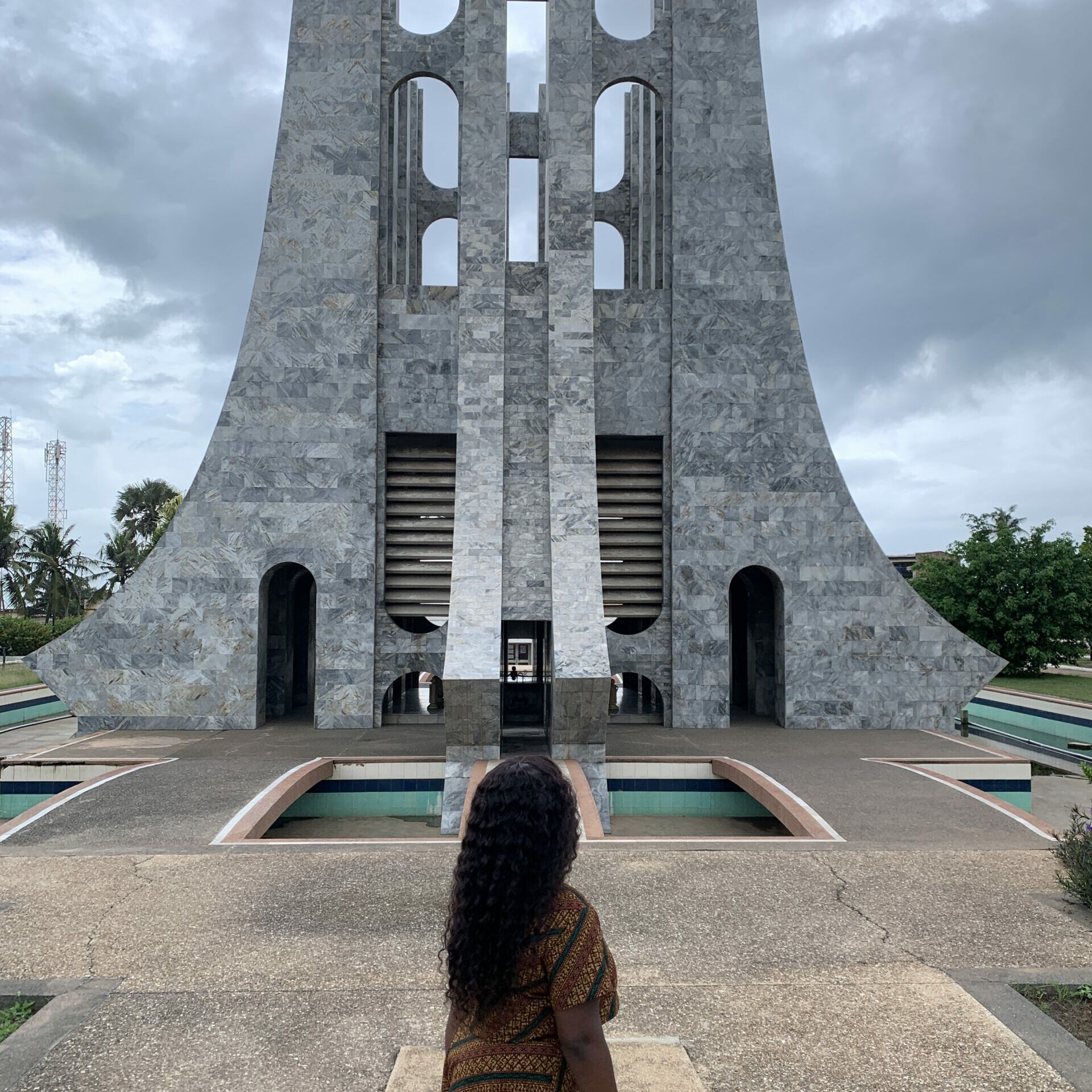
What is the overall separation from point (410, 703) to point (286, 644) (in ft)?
10.5

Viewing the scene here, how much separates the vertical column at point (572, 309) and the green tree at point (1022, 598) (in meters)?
20.2

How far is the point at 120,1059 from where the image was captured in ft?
13.6

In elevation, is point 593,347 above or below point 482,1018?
above

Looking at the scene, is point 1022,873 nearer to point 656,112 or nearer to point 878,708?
point 878,708

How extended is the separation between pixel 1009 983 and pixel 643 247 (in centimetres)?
1854

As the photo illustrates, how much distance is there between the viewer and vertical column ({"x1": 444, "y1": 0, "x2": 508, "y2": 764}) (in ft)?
45.9

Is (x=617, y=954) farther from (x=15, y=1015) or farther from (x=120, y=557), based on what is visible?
(x=120, y=557)

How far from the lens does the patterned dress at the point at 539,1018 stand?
2.17 meters

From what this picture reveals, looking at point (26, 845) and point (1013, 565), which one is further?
point (1013, 565)

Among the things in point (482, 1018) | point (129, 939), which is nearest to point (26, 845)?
point (129, 939)

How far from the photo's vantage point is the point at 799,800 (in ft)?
31.7

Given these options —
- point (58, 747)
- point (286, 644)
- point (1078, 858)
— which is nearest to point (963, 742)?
point (1078, 858)

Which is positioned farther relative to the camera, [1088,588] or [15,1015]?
[1088,588]

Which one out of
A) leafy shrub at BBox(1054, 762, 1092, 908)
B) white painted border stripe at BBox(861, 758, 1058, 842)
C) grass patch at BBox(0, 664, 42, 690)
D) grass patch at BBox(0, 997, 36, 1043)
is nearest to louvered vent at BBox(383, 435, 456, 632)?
white painted border stripe at BBox(861, 758, 1058, 842)
